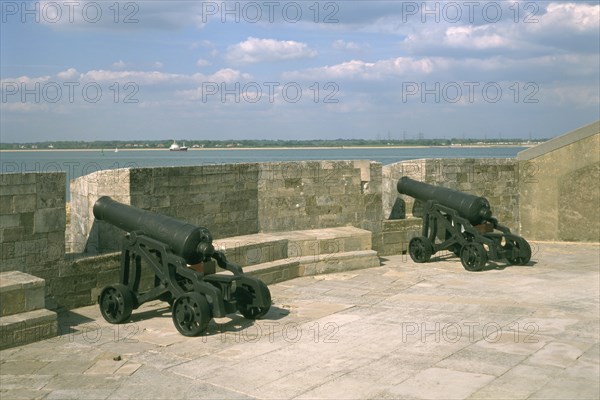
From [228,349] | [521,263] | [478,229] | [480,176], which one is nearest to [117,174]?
[228,349]

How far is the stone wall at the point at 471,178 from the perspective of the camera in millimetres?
12570

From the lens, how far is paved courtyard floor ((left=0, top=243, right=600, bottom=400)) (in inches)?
191

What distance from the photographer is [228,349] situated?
19.3ft

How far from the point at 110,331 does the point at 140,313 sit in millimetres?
730

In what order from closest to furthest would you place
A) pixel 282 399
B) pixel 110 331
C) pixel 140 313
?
pixel 282 399 → pixel 110 331 → pixel 140 313

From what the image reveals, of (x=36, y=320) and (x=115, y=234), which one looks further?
(x=115, y=234)

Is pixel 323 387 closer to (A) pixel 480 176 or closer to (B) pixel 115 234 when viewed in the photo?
(B) pixel 115 234

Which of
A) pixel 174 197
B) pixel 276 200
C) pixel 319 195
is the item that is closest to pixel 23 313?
pixel 174 197

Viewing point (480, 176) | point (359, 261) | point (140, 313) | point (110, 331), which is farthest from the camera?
point (480, 176)

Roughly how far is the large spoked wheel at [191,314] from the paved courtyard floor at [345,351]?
0.13 m

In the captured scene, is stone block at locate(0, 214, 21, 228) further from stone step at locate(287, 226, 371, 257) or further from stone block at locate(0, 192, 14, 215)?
stone step at locate(287, 226, 371, 257)

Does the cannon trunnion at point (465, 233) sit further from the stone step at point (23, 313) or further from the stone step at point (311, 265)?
the stone step at point (23, 313)

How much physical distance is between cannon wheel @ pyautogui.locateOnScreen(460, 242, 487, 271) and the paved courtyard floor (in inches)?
49.8

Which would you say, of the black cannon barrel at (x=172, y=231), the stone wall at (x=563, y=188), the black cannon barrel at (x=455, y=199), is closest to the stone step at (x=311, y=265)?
the black cannon barrel at (x=455, y=199)
